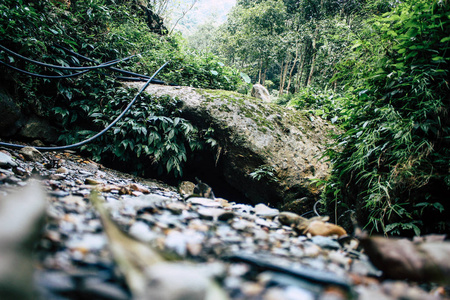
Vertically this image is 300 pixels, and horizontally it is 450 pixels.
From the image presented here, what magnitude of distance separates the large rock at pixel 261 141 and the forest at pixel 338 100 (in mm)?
313

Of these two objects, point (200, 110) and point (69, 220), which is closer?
point (69, 220)

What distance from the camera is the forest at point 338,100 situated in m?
1.62

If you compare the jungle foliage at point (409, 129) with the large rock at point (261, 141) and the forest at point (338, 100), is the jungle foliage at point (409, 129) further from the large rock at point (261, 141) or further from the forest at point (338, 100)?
the large rock at point (261, 141)

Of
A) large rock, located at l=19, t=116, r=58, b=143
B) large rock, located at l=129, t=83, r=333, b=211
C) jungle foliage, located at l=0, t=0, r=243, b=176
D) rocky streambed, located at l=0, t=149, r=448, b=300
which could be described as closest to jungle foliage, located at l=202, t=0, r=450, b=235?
rocky streambed, located at l=0, t=149, r=448, b=300

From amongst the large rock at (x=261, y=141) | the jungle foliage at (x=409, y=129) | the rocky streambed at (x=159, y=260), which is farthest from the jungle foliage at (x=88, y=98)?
the rocky streambed at (x=159, y=260)

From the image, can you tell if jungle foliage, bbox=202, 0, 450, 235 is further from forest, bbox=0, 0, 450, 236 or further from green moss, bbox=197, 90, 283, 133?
green moss, bbox=197, 90, 283, 133

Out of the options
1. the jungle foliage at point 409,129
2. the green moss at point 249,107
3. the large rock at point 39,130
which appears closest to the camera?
the jungle foliage at point 409,129

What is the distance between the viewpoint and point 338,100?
12.5 feet

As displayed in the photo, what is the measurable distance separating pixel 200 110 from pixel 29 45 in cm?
270

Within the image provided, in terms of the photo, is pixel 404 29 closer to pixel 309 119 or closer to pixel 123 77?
pixel 309 119

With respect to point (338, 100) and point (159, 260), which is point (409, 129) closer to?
point (159, 260)

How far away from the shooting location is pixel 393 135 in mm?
1745

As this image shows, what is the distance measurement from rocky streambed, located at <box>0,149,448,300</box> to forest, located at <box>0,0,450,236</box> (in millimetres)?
950

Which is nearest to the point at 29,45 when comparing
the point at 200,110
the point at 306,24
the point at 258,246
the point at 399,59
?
the point at 200,110
